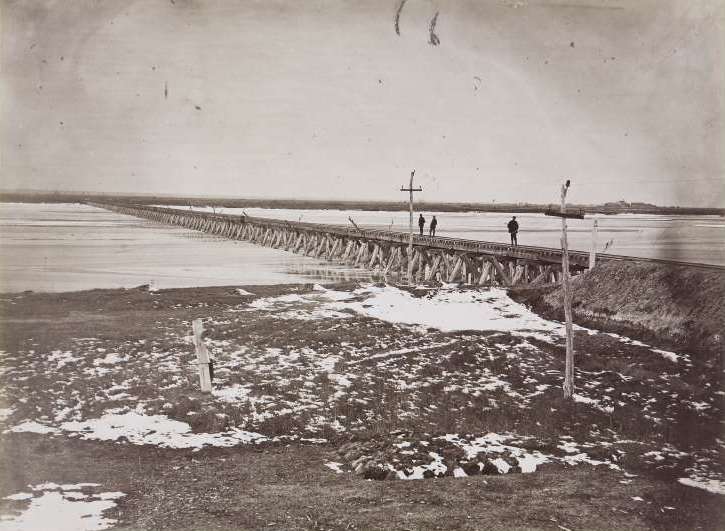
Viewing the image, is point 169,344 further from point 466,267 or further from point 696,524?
point 466,267

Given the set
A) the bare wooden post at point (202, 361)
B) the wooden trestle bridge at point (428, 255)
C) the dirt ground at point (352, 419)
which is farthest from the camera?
the wooden trestle bridge at point (428, 255)

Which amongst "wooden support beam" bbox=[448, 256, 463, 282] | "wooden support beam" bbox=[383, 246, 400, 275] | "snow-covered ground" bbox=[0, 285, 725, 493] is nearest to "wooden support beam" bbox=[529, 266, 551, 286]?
"snow-covered ground" bbox=[0, 285, 725, 493]

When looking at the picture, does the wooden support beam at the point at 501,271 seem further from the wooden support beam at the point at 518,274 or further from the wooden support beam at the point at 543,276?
the wooden support beam at the point at 543,276

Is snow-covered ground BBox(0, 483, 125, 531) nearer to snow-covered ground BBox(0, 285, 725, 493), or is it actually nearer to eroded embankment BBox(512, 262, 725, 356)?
snow-covered ground BBox(0, 285, 725, 493)

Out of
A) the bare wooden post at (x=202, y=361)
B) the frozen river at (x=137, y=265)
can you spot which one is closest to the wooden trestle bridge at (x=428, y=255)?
the frozen river at (x=137, y=265)

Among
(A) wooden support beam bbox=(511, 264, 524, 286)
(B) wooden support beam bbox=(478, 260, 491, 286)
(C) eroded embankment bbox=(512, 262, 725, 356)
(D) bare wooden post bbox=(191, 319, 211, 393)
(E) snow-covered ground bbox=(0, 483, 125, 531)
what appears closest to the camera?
(E) snow-covered ground bbox=(0, 483, 125, 531)

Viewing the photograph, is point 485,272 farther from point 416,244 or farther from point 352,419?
point 352,419

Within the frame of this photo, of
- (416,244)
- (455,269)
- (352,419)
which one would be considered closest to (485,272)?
(455,269)

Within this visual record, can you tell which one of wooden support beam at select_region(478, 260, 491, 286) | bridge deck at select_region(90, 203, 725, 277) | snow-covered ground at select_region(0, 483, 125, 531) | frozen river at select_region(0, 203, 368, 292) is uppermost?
bridge deck at select_region(90, 203, 725, 277)
